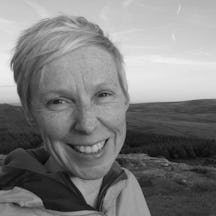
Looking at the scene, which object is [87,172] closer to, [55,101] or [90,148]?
[90,148]

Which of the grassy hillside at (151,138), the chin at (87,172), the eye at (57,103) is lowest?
the grassy hillside at (151,138)

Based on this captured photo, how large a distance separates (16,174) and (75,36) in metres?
0.94

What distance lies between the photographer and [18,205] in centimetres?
187

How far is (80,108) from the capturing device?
189cm

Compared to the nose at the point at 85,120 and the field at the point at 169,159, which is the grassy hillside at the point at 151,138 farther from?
the nose at the point at 85,120

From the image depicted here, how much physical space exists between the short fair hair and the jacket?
400 millimetres

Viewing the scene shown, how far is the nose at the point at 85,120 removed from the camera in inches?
74.3

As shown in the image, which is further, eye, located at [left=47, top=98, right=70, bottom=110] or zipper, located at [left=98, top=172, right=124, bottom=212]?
zipper, located at [left=98, top=172, right=124, bottom=212]

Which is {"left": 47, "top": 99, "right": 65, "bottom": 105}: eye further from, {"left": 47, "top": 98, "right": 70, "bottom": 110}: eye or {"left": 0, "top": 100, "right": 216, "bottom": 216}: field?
{"left": 0, "top": 100, "right": 216, "bottom": 216}: field

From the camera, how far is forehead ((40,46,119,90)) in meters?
1.86

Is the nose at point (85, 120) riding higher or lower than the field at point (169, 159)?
higher

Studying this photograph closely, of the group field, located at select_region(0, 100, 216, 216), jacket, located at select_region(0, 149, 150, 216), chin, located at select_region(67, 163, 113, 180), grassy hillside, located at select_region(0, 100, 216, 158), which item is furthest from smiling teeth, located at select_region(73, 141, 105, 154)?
grassy hillside, located at select_region(0, 100, 216, 158)

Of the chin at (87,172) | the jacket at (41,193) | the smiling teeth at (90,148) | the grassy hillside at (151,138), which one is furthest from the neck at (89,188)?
the grassy hillside at (151,138)

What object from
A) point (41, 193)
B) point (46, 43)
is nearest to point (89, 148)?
point (41, 193)
